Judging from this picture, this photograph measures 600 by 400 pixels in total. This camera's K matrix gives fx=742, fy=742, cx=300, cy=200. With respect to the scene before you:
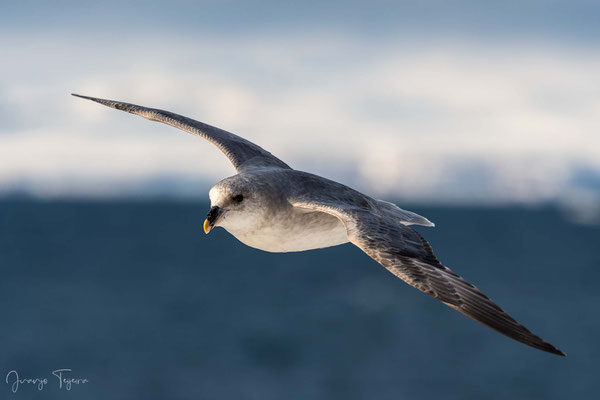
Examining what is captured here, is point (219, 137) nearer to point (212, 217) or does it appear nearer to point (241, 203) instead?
point (241, 203)

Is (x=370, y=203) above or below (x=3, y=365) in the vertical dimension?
above

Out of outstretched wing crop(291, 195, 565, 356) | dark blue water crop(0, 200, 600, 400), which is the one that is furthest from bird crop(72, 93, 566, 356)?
dark blue water crop(0, 200, 600, 400)

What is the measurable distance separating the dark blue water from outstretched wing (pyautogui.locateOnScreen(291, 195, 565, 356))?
99630 mm

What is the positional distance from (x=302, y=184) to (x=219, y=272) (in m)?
144

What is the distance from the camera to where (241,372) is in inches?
4641

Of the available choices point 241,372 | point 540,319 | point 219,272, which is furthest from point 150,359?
point 540,319

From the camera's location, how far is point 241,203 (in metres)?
12.2

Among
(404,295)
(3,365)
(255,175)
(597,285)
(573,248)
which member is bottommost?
(3,365)

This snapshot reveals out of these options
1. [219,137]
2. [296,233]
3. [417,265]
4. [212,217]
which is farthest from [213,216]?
[219,137]

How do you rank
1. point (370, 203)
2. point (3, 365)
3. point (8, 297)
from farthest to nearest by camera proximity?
point (8, 297) < point (3, 365) < point (370, 203)

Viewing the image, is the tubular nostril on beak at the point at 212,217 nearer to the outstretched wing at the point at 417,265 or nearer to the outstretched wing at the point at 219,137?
the outstretched wing at the point at 417,265

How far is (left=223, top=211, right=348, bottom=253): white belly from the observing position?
41.3 feet

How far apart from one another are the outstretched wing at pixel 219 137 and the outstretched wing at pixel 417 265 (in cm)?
309

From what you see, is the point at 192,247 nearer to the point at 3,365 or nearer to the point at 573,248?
the point at 3,365
